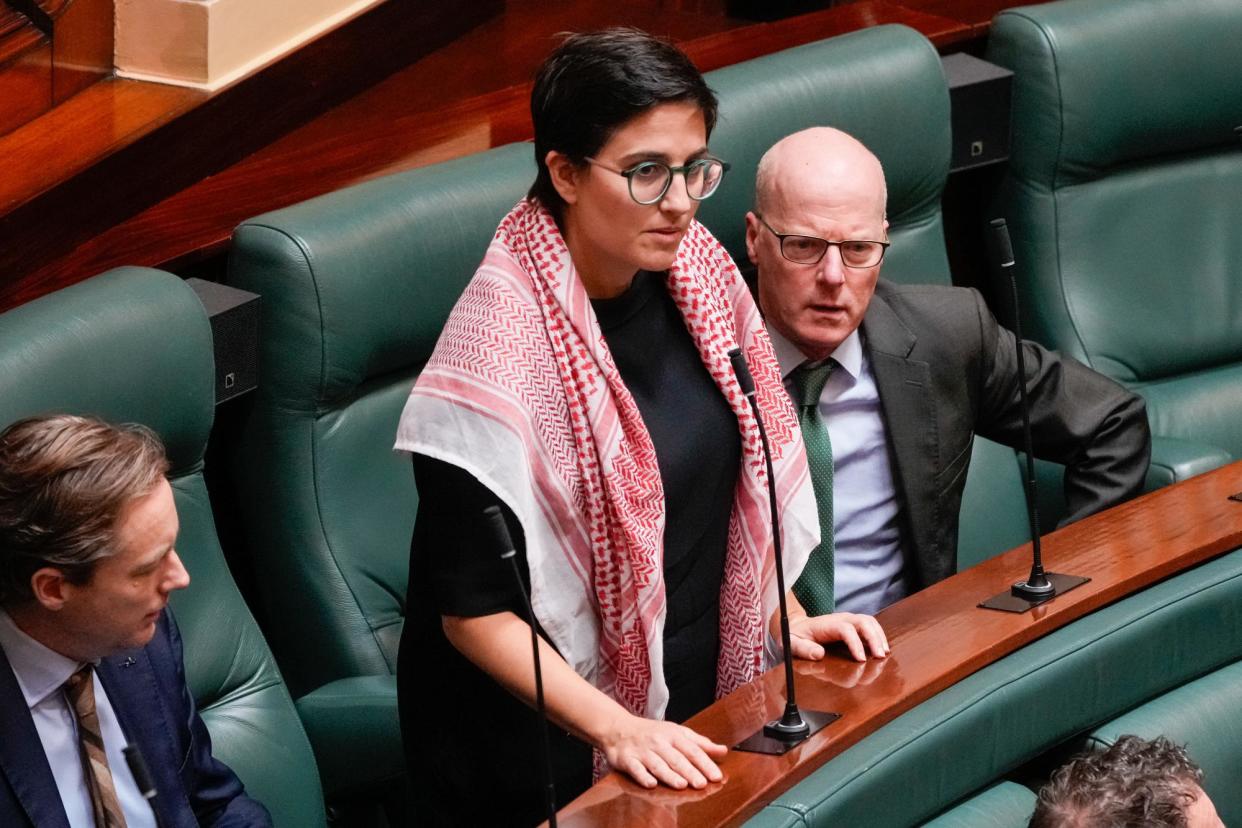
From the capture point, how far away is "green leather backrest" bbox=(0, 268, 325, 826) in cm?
157

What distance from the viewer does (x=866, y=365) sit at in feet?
6.05

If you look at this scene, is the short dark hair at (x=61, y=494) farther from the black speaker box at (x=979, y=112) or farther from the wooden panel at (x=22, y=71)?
the black speaker box at (x=979, y=112)

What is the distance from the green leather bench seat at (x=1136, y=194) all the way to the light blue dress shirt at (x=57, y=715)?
159 cm

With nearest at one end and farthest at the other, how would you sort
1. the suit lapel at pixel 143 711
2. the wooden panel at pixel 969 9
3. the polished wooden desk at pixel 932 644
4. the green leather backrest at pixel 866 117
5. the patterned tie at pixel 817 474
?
the polished wooden desk at pixel 932 644
the suit lapel at pixel 143 711
the patterned tie at pixel 817 474
the green leather backrest at pixel 866 117
the wooden panel at pixel 969 9

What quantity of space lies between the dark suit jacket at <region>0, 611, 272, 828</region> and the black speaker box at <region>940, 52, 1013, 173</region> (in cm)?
143

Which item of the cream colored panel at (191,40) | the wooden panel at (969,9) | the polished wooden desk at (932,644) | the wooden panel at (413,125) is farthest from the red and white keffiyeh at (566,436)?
the wooden panel at (969,9)

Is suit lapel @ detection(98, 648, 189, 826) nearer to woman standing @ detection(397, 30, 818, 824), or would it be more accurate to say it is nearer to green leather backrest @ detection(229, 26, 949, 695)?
woman standing @ detection(397, 30, 818, 824)

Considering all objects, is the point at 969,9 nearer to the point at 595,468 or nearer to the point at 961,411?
the point at 961,411

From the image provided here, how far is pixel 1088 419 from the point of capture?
1.96 meters

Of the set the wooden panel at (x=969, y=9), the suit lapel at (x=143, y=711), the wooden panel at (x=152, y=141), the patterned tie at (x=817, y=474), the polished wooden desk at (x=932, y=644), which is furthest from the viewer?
the wooden panel at (x=969, y=9)

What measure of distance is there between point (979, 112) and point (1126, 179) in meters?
0.24

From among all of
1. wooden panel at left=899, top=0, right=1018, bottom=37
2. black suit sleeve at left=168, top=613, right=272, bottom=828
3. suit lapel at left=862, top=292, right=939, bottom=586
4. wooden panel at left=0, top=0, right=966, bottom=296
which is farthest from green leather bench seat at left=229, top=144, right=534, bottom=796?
wooden panel at left=899, top=0, right=1018, bottom=37

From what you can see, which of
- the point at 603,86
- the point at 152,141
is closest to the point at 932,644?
the point at 603,86

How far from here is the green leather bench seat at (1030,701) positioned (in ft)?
4.42
